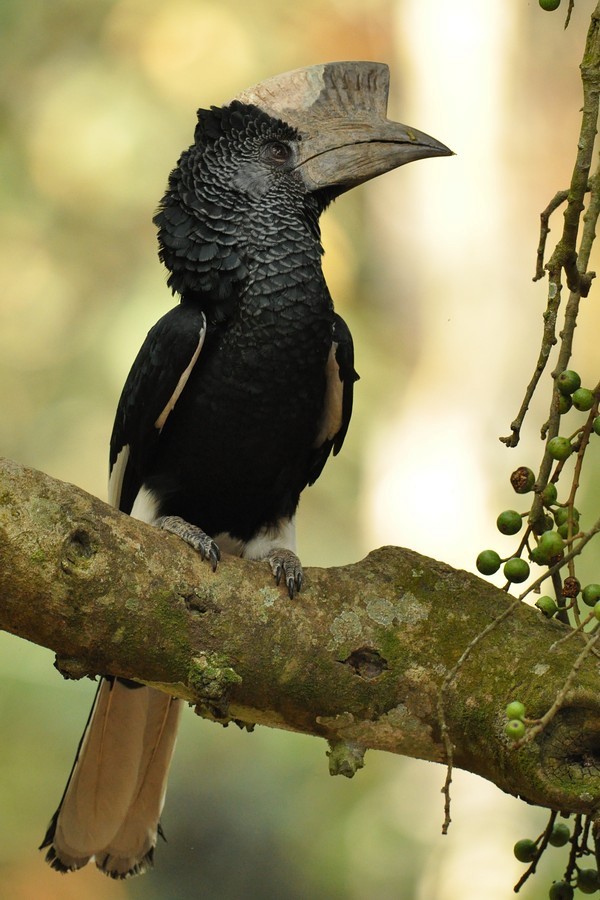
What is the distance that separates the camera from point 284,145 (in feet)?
7.38

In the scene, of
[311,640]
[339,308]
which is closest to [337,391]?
[311,640]

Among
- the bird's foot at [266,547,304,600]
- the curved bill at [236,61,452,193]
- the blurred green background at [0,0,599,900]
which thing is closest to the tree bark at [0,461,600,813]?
the bird's foot at [266,547,304,600]

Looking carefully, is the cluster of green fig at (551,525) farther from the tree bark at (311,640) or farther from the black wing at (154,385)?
the black wing at (154,385)

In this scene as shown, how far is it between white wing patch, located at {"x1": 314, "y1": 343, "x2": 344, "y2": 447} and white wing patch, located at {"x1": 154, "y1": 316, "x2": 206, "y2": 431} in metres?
0.27

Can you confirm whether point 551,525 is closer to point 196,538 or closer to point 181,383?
point 196,538

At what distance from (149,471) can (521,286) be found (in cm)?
309

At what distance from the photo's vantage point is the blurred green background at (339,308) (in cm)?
450

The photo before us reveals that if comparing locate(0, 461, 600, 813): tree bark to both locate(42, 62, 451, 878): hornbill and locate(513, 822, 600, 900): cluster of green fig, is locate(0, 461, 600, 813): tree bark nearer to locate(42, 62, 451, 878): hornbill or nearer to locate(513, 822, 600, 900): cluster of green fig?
locate(513, 822, 600, 900): cluster of green fig

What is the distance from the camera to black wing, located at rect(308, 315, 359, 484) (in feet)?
7.20

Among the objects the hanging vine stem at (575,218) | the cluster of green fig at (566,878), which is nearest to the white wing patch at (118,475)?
the hanging vine stem at (575,218)

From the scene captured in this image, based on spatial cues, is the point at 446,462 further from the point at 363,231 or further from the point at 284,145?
the point at 284,145

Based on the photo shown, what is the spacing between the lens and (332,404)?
88.1 inches

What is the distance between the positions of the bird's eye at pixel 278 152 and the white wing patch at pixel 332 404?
392 millimetres

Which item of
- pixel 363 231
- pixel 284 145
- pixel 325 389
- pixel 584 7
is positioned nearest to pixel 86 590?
pixel 325 389
